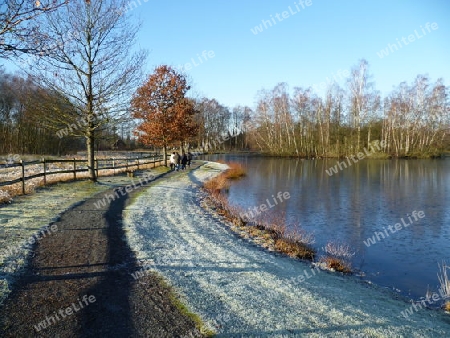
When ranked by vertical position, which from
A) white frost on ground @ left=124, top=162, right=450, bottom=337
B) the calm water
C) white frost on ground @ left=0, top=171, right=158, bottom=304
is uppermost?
white frost on ground @ left=0, top=171, right=158, bottom=304

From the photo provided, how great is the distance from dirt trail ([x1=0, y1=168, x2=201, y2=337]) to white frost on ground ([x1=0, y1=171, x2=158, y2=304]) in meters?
0.24

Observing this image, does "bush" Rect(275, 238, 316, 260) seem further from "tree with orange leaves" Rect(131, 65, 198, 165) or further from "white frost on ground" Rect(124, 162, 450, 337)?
"tree with orange leaves" Rect(131, 65, 198, 165)

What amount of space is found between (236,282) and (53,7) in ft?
17.6

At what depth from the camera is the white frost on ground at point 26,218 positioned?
21.0ft

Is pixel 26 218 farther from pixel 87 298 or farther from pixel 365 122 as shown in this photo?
pixel 365 122

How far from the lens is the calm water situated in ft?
29.7

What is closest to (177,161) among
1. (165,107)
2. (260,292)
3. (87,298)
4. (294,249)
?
(165,107)

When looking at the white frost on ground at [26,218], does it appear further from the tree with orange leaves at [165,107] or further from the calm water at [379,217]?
the tree with orange leaves at [165,107]

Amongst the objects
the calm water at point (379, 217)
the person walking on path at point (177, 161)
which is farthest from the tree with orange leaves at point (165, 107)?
the calm water at point (379, 217)

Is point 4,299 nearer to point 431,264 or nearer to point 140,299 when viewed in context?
point 140,299

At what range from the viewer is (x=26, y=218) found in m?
9.87

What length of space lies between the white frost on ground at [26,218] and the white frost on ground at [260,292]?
2.33 m

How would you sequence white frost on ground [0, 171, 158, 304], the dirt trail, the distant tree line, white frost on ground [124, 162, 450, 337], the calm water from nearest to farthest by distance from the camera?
the dirt trail → white frost on ground [124, 162, 450, 337] → white frost on ground [0, 171, 158, 304] → the calm water → the distant tree line

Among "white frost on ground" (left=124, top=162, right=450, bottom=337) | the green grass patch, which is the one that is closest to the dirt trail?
the green grass patch
